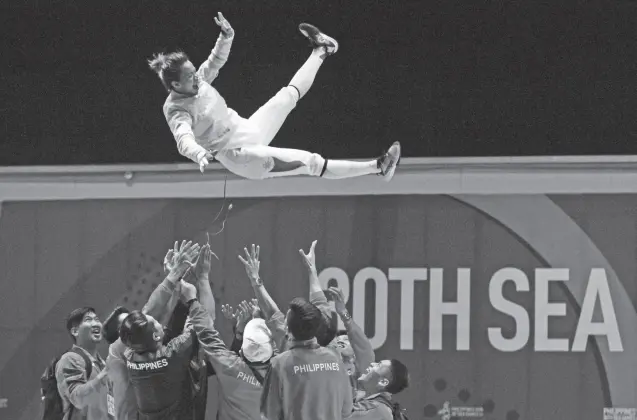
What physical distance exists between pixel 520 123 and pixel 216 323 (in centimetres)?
237

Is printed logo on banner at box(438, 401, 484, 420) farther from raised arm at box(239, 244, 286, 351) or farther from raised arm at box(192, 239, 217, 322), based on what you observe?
raised arm at box(192, 239, 217, 322)

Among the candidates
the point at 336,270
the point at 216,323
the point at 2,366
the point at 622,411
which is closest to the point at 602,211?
the point at 622,411

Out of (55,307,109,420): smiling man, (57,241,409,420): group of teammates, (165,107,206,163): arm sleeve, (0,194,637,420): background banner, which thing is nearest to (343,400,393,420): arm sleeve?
(57,241,409,420): group of teammates

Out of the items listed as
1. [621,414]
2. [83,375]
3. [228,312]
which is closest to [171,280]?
[228,312]

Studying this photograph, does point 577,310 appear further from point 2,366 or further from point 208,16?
point 2,366

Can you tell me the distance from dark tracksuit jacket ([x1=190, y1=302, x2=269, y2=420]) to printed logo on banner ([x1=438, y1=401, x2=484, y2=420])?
2.14 metres

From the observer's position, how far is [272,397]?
4.38 metres

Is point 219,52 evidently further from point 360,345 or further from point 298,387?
point 360,345

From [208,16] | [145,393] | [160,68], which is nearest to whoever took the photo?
[160,68]

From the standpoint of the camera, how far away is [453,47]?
7.27 m

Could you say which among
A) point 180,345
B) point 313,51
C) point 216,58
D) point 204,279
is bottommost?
point 180,345

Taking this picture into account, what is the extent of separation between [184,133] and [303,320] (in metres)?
0.90

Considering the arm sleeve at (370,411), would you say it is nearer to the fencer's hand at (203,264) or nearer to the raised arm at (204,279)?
the raised arm at (204,279)

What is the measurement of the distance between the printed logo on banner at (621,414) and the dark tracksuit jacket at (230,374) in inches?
104
